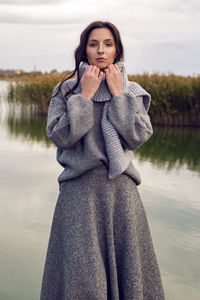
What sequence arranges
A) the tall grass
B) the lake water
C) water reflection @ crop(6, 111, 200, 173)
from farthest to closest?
the tall grass, water reflection @ crop(6, 111, 200, 173), the lake water

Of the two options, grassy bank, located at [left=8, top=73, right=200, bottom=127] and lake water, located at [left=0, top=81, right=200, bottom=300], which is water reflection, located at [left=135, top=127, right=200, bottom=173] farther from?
grassy bank, located at [left=8, top=73, right=200, bottom=127]

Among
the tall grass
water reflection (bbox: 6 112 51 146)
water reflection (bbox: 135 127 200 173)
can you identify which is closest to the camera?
water reflection (bbox: 135 127 200 173)

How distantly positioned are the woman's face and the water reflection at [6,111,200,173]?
4.45m

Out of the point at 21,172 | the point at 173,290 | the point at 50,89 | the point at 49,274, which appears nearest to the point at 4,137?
the point at 21,172

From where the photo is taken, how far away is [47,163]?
20.1 feet

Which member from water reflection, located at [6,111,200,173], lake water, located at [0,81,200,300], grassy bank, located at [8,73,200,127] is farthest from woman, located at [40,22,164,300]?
grassy bank, located at [8,73,200,127]

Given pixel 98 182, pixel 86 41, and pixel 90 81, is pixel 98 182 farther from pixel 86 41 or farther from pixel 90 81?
pixel 86 41

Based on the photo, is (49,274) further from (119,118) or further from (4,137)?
(4,137)

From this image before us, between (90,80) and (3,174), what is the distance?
3712 millimetres

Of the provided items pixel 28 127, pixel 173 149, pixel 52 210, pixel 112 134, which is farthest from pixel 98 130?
pixel 28 127

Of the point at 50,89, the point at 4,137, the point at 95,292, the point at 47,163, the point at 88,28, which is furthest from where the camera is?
the point at 50,89

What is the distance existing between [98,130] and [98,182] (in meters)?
0.20

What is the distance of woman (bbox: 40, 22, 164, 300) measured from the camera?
1.77 m

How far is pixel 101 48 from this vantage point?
184cm
